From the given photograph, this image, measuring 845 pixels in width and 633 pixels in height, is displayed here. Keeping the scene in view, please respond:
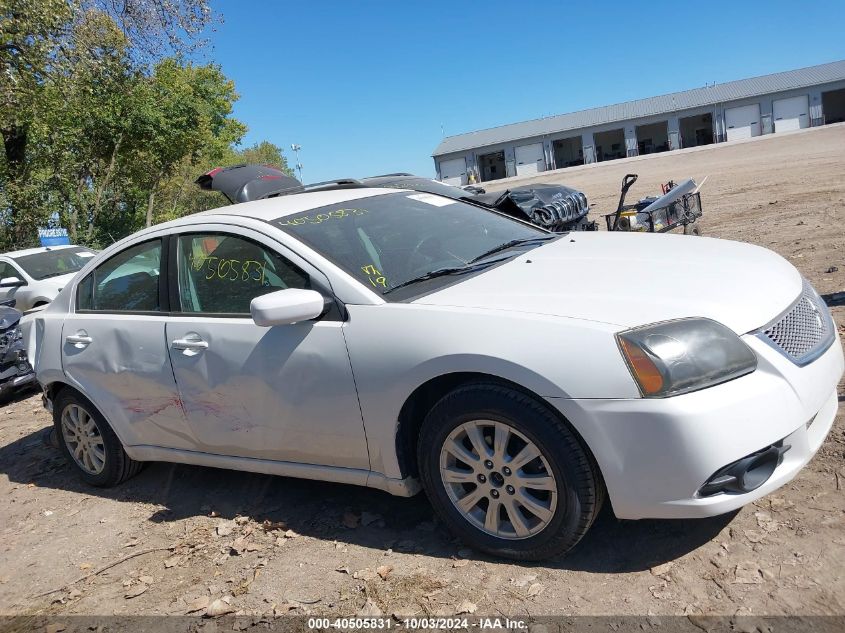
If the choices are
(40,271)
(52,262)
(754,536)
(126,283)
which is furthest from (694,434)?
(52,262)

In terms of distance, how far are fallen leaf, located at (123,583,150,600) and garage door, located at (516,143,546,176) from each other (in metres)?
59.7

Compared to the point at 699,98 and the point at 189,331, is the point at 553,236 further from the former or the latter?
the point at 699,98

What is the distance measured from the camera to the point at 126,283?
432 cm

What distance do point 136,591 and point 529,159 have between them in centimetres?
6090

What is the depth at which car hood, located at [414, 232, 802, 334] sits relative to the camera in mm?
2764

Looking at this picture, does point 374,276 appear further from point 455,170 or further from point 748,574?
point 455,170

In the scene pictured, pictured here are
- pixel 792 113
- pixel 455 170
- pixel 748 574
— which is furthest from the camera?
pixel 455 170

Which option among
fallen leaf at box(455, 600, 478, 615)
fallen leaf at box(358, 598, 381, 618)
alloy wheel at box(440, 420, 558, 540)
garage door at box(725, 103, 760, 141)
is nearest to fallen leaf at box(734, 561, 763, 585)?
alloy wheel at box(440, 420, 558, 540)

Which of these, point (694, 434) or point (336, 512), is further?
point (336, 512)

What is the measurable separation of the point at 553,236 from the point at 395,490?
1845 millimetres

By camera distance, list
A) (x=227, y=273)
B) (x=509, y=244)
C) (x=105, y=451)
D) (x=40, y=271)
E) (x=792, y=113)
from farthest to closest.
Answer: (x=792, y=113), (x=40, y=271), (x=105, y=451), (x=509, y=244), (x=227, y=273)

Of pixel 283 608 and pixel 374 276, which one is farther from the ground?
pixel 374 276

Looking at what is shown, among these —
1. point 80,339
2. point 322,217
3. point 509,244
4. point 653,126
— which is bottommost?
point 80,339

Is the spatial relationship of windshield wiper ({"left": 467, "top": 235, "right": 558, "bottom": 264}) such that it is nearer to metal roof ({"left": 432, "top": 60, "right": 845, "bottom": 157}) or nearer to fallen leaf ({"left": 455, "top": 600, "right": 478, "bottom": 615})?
fallen leaf ({"left": 455, "top": 600, "right": 478, "bottom": 615})
